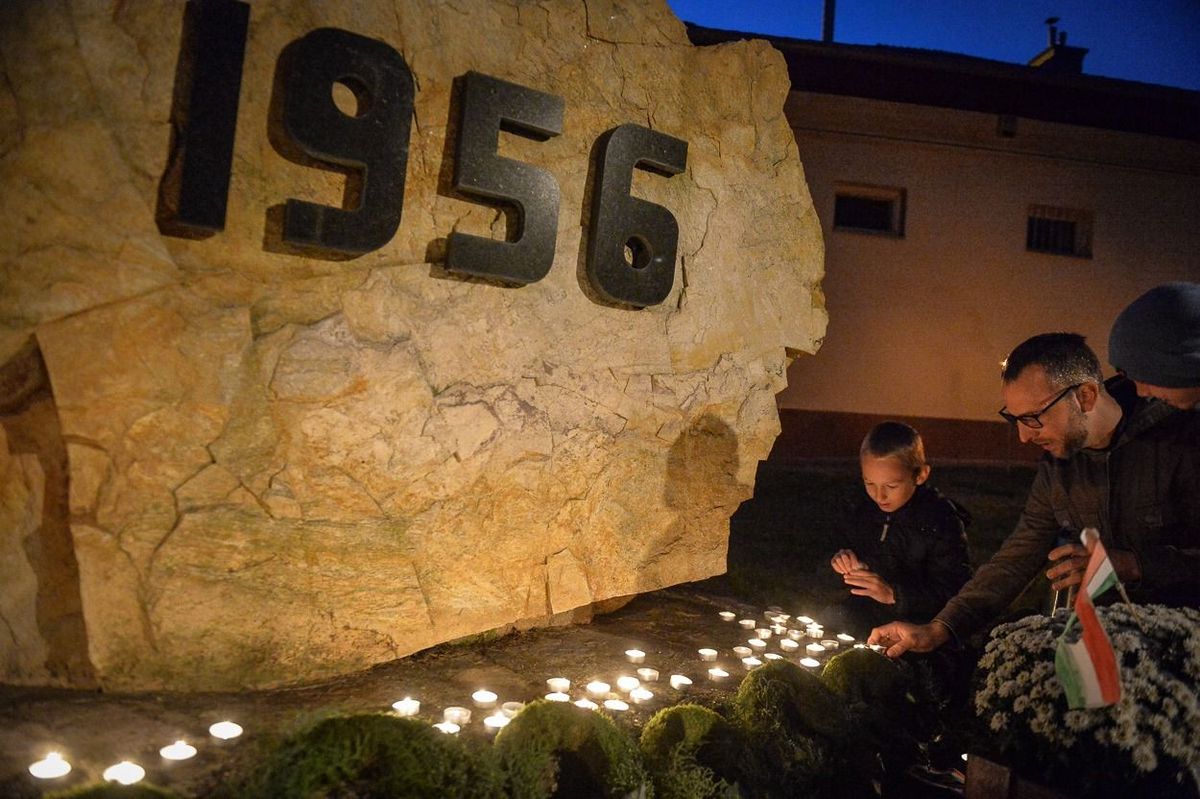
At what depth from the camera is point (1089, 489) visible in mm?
3137

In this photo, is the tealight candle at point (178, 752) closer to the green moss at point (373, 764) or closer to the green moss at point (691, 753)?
the green moss at point (373, 764)

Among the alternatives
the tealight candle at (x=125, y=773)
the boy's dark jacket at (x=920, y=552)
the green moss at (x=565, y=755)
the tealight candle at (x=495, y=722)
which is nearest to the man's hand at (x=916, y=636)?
the boy's dark jacket at (x=920, y=552)

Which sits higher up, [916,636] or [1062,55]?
[1062,55]

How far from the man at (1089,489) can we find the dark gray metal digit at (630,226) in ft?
5.22

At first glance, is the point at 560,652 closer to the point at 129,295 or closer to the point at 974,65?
the point at 129,295

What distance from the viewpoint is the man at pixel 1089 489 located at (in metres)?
2.88

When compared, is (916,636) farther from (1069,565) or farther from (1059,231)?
(1059,231)

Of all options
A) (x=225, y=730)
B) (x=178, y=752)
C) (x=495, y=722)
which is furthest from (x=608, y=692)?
(x=178, y=752)

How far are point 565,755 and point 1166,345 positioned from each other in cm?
259

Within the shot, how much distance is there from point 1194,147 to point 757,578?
33.6ft

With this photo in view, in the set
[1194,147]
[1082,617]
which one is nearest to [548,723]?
[1082,617]

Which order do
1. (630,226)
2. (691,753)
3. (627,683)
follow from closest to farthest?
(691,753)
(627,683)
(630,226)

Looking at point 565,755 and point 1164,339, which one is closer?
point 565,755

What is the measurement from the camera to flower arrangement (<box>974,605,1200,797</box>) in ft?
7.97
